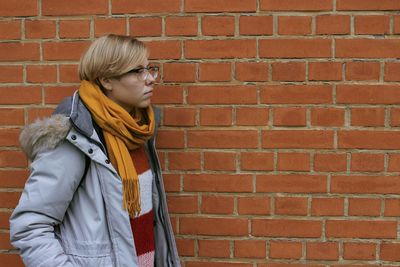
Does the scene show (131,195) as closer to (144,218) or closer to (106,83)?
(144,218)

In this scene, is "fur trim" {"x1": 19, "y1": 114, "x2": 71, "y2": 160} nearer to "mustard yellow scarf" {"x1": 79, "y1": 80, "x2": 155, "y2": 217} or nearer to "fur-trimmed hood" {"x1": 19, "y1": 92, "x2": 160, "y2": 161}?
"fur-trimmed hood" {"x1": 19, "y1": 92, "x2": 160, "y2": 161}

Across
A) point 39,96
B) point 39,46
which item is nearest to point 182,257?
point 39,96

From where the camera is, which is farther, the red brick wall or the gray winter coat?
the red brick wall

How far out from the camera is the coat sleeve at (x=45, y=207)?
81.4 inches

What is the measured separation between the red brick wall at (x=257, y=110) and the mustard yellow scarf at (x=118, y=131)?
0.49 meters

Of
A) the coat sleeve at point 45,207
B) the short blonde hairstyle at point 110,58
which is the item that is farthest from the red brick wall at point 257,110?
the coat sleeve at point 45,207

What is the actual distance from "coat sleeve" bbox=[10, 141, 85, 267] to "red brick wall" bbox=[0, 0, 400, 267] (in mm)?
696

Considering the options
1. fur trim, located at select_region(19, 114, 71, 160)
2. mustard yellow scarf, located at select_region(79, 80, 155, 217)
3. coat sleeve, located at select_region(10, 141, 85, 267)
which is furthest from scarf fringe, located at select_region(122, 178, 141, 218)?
fur trim, located at select_region(19, 114, 71, 160)

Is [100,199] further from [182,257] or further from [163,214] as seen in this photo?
[182,257]

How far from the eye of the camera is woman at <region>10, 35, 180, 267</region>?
2.09 m

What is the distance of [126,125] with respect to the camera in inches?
88.4

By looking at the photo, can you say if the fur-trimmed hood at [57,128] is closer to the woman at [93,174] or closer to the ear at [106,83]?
the woman at [93,174]

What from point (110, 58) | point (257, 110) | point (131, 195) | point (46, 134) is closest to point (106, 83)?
point (110, 58)

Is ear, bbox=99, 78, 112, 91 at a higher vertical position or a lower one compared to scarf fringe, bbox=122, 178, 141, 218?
higher
